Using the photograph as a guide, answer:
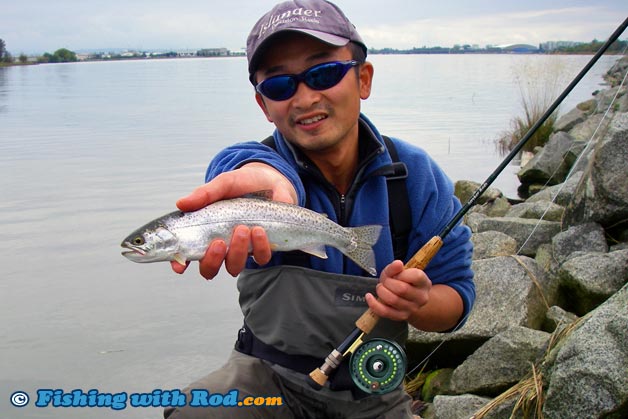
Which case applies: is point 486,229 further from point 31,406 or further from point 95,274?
point 31,406

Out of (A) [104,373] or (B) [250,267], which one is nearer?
(B) [250,267]

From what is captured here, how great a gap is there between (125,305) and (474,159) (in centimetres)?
1154

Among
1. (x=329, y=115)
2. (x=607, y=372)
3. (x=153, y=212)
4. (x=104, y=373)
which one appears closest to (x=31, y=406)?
(x=104, y=373)

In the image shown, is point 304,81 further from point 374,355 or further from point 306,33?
point 374,355

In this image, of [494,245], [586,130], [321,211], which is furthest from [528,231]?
[586,130]

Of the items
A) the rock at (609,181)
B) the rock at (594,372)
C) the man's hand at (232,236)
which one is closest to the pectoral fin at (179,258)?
the man's hand at (232,236)

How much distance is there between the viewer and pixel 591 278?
5.33 meters

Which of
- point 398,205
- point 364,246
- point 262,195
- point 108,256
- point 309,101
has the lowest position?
point 108,256

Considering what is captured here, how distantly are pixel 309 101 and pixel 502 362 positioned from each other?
2.56 metres

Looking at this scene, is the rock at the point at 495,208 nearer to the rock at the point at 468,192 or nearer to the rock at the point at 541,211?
the rock at the point at 468,192

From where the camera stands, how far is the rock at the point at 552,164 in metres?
12.2

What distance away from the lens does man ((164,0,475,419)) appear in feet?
11.1

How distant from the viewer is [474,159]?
16.5 meters

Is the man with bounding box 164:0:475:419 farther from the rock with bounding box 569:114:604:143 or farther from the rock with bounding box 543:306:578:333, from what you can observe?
the rock with bounding box 569:114:604:143
